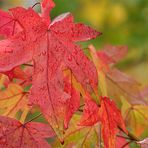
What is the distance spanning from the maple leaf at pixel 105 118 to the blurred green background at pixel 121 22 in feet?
7.35

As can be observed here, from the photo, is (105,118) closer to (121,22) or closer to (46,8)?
(46,8)

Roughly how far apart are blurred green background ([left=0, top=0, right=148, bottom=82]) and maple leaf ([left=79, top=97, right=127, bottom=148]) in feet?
7.35

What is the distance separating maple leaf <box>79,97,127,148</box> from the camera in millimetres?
1061

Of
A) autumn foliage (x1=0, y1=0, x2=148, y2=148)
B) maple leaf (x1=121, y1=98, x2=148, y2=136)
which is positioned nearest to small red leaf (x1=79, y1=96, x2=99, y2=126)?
autumn foliage (x1=0, y1=0, x2=148, y2=148)

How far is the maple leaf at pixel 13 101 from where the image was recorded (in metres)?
1.20

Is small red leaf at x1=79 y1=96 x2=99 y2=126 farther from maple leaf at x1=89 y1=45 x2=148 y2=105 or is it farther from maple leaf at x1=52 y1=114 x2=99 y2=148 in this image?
maple leaf at x1=89 y1=45 x2=148 y2=105

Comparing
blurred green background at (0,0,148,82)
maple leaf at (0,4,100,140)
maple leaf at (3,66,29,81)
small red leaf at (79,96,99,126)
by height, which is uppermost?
maple leaf at (0,4,100,140)

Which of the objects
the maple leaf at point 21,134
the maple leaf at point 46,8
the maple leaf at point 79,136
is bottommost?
the maple leaf at point 79,136

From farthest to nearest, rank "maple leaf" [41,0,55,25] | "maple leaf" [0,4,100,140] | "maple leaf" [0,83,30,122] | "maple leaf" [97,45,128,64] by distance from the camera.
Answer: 1. "maple leaf" [97,45,128,64]
2. "maple leaf" [0,83,30,122]
3. "maple leaf" [41,0,55,25]
4. "maple leaf" [0,4,100,140]

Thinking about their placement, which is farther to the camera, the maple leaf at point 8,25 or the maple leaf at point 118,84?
the maple leaf at point 118,84

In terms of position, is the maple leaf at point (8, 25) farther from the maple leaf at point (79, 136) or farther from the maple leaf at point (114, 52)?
the maple leaf at point (114, 52)

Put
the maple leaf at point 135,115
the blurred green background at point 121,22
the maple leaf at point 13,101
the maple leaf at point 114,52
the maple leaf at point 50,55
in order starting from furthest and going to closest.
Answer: the blurred green background at point 121,22, the maple leaf at point 114,52, the maple leaf at point 135,115, the maple leaf at point 13,101, the maple leaf at point 50,55

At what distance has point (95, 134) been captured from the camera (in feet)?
3.86

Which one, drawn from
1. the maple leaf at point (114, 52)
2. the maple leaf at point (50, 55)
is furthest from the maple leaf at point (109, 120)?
the maple leaf at point (114, 52)
